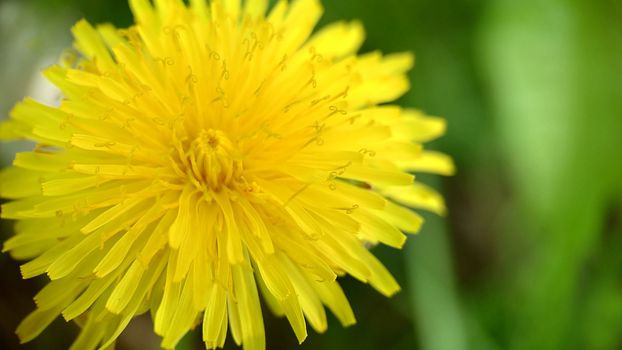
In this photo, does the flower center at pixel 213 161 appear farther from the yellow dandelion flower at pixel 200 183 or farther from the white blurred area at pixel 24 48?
the white blurred area at pixel 24 48

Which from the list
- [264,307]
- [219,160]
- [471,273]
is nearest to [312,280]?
[219,160]

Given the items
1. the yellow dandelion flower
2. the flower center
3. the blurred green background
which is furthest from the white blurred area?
the flower center

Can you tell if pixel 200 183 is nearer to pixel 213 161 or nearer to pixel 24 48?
pixel 213 161

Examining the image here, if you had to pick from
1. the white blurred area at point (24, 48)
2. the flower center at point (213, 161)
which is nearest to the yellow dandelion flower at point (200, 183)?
the flower center at point (213, 161)

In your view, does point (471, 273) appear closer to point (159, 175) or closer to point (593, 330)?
point (593, 330)

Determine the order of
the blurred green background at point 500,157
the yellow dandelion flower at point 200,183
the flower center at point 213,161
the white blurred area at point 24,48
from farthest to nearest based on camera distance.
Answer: the blurred green background at point 500,157, the white blurred area at point 24,48, the flower center at point 213,161, the yellow dandelion flower at point 200,183

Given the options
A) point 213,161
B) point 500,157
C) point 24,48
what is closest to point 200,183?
point 213,161
